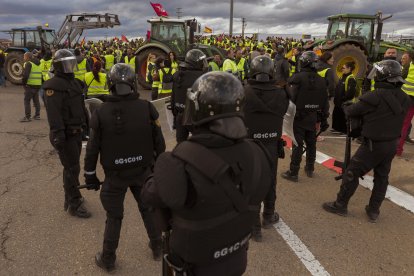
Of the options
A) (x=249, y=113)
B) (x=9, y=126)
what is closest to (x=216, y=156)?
(x=249, y=113)

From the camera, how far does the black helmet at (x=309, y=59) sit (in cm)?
488

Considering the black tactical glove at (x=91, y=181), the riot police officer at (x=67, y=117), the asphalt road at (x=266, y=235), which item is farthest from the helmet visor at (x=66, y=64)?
the asphalt road at (x=266, y=235)

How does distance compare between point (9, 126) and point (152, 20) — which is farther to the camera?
point (152, 20)

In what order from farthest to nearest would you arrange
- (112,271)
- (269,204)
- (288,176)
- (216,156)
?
(288,176)
(269,204)
(112,271)
(216,156)

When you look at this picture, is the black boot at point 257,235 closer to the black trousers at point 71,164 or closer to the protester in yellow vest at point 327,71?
the black trousers at point 71,164

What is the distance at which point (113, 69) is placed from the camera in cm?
291

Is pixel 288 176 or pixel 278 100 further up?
pixel 278 100

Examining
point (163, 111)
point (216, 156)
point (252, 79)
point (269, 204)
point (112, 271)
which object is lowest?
point (112, 271)

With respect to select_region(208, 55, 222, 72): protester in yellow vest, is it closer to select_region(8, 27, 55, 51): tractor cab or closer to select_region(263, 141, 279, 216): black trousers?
select_region(263, 141, 279, 216): black trousers

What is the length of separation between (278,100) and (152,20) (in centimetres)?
1114

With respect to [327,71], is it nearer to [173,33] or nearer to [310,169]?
[310,169]

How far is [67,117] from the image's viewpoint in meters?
3.77

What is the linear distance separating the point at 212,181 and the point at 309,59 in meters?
3.95

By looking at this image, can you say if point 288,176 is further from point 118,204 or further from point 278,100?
point 118,204
